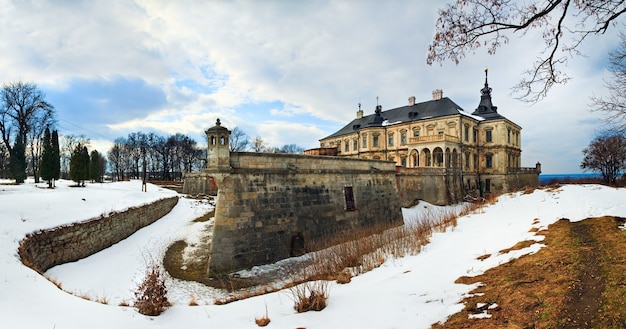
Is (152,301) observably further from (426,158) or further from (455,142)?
(426,158)

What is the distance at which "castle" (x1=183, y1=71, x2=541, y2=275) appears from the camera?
11188 mm

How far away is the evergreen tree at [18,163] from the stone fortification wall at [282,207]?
24091 millimetres

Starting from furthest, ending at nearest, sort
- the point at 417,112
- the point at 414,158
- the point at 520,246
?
1. the point at 417,112
2. the point at 414,158
3. the point at 520,246

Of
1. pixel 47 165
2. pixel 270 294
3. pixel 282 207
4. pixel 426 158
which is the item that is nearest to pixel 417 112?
pixel 426 158

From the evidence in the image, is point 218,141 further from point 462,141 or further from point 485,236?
point 462,141

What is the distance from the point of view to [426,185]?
3061 centimetres

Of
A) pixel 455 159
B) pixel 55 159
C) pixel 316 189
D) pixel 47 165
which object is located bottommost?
pixel 316 189

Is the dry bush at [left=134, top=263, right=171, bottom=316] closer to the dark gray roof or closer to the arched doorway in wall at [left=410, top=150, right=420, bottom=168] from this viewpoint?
the arched doorway in wall at [left=410, top=150, right=420, bottom=168]

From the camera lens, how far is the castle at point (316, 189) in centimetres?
1119

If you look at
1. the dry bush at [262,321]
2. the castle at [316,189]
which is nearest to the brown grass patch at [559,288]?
the dry bush at [262,321]

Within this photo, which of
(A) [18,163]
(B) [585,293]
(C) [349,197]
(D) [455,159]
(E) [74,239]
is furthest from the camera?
(D) [455,159]

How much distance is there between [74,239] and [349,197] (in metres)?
11.9

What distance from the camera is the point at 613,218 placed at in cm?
712

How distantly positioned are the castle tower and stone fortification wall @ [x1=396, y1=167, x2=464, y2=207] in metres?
21.3
